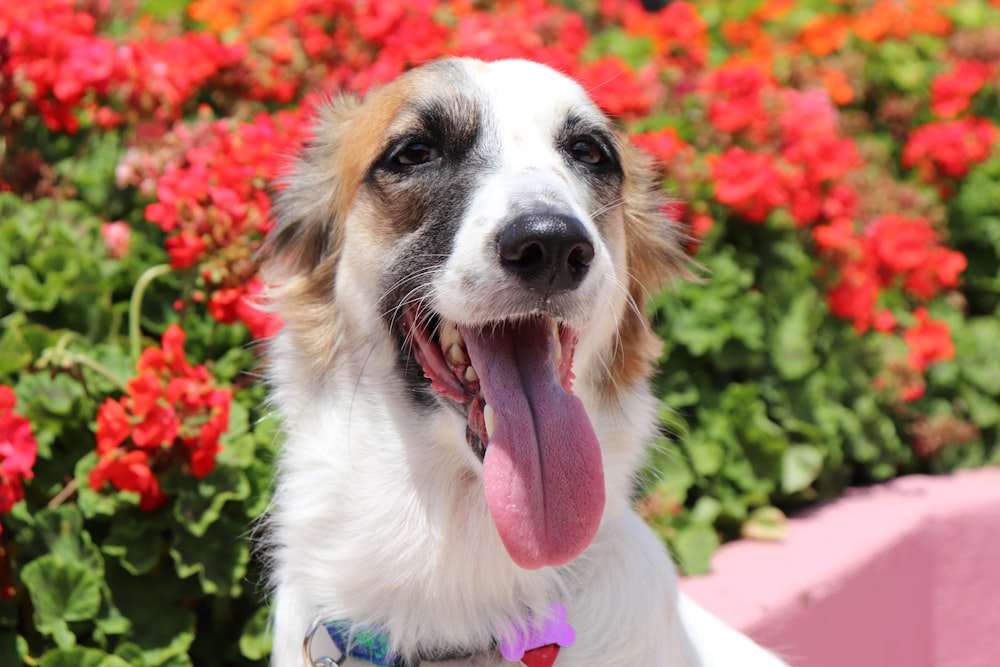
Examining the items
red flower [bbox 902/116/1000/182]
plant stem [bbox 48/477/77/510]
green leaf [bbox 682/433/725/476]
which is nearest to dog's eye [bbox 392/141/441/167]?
plant stem [bbox 48/477/77/510]

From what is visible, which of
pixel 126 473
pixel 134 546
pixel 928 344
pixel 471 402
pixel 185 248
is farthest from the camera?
pixel 928 344

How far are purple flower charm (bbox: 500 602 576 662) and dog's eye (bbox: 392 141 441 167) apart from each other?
1.21m

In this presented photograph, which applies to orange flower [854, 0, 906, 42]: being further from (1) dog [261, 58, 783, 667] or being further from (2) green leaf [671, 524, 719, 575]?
(1) dog [261, 58, 783, 667]

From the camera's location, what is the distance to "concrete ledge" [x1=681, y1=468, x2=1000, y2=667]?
376cm

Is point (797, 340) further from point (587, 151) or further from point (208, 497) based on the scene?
point (208, 497)

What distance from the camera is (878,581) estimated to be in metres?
4.09

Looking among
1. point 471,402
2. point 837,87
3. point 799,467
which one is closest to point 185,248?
point 471,402

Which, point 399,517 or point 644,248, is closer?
point 399,517

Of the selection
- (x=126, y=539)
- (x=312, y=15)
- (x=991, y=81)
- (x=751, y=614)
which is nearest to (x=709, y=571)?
(x=751, y=614)

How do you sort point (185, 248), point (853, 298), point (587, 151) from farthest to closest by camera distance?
point (853, 298) < point (185, 248) < point (587, 151)

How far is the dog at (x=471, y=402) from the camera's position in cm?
237

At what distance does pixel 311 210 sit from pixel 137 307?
2.68 ft

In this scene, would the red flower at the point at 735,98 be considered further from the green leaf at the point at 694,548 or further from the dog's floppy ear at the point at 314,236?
the dog's floppy ear at the point at 314,236

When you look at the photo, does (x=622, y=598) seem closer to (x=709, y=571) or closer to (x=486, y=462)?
(x=486, y=462)
